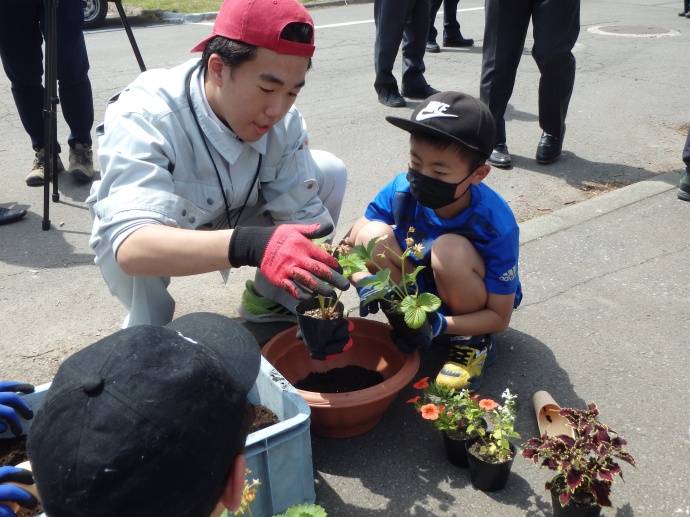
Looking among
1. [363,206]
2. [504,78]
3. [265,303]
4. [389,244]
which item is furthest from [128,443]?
[504,78]

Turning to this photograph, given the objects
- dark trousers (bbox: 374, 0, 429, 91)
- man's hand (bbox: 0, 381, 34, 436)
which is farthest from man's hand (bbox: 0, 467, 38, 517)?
dark trousers (bbox: 374, 0, 429, 91)

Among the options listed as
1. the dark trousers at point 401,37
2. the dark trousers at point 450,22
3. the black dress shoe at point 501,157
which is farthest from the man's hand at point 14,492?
the dark trousers at point 450,22

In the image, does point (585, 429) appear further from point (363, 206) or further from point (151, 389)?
point (363, 206)

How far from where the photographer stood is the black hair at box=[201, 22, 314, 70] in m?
2.41

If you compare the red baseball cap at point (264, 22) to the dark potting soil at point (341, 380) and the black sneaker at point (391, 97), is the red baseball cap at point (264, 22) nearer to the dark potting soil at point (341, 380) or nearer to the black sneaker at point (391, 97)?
the dark potting soil at point (341, 380)

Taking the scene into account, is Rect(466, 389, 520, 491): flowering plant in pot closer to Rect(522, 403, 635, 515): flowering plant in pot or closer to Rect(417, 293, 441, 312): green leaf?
Rect(522, 403, 635, 515): flowering plant in pot

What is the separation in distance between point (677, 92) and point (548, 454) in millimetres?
5917

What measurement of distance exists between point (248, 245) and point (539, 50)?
3.30 metres

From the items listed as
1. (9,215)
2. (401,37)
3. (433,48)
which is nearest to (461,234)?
(9,215)

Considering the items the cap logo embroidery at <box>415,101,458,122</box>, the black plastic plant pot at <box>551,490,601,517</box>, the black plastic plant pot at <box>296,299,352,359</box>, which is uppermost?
the cap logo embroidery at <box>415,101,458,122</box>

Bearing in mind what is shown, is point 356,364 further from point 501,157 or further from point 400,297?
point 501,157

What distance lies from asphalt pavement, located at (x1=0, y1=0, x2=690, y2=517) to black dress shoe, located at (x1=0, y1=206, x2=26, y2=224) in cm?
5

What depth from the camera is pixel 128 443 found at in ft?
3.76

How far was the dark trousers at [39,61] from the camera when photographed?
4.38 m
